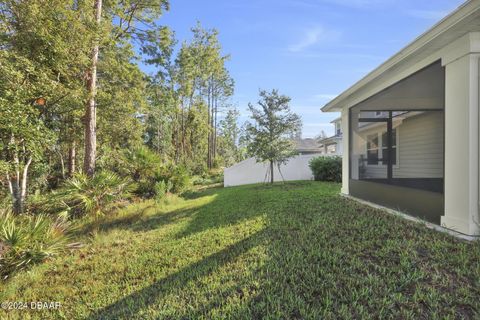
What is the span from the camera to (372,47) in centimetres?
780

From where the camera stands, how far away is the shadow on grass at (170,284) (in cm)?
253

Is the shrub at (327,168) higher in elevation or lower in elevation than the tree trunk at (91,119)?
lower

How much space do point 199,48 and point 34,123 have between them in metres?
18.0

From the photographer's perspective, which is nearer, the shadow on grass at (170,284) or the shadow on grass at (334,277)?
the shadow on grass at (334,277)

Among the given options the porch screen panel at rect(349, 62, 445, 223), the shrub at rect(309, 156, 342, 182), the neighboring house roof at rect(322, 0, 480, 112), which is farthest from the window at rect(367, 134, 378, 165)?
the neighboring house roof at rect(322, 0, 480, 112)

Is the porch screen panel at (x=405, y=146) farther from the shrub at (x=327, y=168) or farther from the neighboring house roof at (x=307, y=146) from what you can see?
the neighboring house roof at (x=307, y=146)

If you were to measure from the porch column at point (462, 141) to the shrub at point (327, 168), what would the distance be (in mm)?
8099

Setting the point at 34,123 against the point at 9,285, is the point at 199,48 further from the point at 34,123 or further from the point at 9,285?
the point at 9,285

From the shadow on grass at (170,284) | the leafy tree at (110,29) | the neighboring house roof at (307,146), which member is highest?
the leafy tree at (110,29)

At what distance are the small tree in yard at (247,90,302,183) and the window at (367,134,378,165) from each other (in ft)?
9.75

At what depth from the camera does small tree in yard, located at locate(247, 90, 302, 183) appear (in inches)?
412

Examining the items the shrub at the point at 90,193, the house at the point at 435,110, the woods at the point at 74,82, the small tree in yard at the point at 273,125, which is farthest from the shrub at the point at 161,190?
the house at the point at 435,110

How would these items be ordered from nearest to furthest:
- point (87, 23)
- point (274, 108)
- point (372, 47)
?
point (87, 23) → point (372, 47) → point (274, 108)

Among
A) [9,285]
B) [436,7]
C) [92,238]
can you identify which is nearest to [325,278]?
[9,285]
